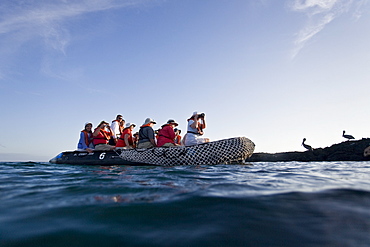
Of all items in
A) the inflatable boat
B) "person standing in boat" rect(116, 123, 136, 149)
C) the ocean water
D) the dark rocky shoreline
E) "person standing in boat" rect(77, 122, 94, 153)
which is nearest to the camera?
the ocean water

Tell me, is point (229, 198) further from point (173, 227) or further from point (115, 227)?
point (115, 227)

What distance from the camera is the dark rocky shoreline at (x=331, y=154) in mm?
20297

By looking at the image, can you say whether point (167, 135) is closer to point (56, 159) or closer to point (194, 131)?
point (194, 131)

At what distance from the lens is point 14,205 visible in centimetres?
231

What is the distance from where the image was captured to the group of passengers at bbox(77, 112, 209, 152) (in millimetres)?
9117

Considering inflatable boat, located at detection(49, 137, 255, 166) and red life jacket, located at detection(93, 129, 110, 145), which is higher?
red life jacket, located at detection(93, 129, 110, 145)

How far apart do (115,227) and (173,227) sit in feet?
1.28

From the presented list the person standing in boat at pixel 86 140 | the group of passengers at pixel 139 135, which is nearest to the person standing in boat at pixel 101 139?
the group of passengers at pixel 139 135

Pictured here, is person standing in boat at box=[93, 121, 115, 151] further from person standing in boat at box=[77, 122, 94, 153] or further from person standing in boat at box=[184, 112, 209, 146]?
person standing in boat at box=[184, 112, 209, 146]

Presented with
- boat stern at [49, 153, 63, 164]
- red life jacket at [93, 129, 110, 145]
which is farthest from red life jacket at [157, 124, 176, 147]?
boat stern at [49, 153, 63, 164]

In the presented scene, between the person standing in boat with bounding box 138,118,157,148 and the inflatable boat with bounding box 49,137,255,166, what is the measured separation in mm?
450

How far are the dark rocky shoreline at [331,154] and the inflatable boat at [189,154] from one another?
16.2 m

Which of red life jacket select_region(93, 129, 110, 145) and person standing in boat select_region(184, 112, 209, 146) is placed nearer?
person standing in boat select_region(184, 112, 209, 146)

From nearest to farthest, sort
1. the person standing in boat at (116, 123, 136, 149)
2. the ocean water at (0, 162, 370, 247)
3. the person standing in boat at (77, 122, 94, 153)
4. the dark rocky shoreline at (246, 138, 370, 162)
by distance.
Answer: the ocean water at (0, 162, 370, 247) < the person standing in boat at (116, 123, 136, 149) < the person standing in boat at (77, 122, 94, 153) < the dark rocky shoreline at (246, 138, 370, 162)
